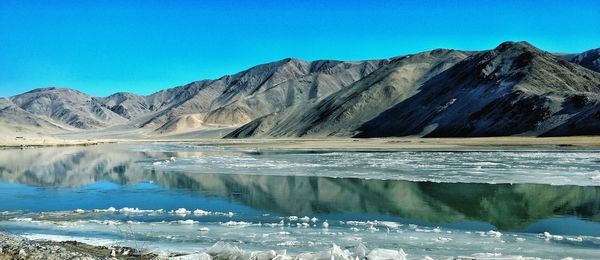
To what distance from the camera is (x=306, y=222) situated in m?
16.5

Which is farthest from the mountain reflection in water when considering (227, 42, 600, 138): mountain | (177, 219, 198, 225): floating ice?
(227, 42, 600, 138): mountain

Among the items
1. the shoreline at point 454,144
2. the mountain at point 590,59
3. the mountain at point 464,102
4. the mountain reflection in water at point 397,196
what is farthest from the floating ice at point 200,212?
the mountain at point 590,59

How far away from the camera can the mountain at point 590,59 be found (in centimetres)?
17175

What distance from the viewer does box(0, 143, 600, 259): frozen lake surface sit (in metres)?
13.0

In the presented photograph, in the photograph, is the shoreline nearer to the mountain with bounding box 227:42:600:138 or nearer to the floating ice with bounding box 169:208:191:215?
the mountain with bounding box 227:42:600:138

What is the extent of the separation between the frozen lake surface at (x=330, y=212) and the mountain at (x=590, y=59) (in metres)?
160

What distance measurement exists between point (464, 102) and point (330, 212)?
97.0 metres

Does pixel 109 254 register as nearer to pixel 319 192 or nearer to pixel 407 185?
pixel 319 192

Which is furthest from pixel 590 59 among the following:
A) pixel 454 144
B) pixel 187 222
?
pixel 187 222

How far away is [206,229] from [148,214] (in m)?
3.99

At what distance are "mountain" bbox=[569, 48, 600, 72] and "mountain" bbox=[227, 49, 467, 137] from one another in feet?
140

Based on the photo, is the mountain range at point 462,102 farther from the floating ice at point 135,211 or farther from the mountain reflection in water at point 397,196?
the floating ice at point 135,211

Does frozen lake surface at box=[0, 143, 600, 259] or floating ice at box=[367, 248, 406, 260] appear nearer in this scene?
floating ice at box=[367, 248, 406, 260]

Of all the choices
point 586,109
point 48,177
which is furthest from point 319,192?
point 586,109
